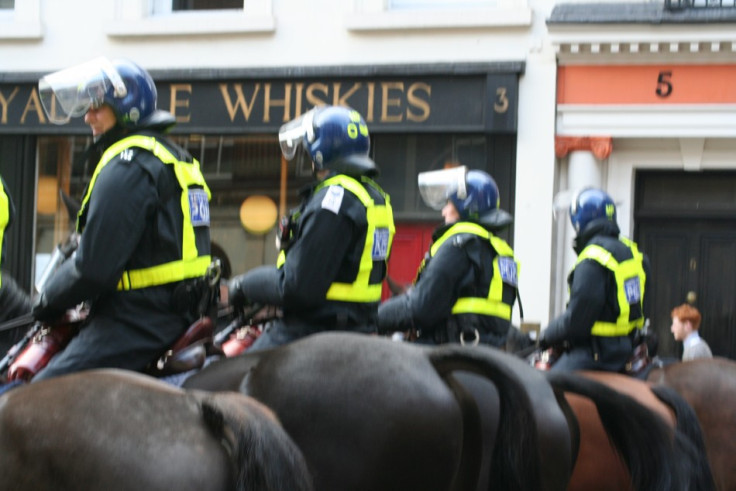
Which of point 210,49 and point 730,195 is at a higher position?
point 210,49

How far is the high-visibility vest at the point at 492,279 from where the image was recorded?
7.66 m

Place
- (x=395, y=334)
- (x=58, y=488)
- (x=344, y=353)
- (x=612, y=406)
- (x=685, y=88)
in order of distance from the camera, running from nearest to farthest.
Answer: (x=58, y=488) → (x=344, y=353) → (x=612, y=406) → (x=395, y=334) → (x=685, y=88)

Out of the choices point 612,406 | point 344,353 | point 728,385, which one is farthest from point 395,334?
point 344,353

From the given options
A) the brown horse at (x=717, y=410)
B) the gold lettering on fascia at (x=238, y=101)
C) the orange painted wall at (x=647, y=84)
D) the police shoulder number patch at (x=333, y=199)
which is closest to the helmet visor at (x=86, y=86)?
the police shoulder number patch at (x=333, y=199)

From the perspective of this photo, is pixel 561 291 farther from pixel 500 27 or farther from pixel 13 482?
pixel 13 482

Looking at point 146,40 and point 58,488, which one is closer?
point 58,488

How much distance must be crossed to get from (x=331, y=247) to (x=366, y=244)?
0.21m

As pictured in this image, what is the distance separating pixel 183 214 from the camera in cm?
494

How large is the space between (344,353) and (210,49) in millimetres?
11348

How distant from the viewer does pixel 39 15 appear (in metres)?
15.8

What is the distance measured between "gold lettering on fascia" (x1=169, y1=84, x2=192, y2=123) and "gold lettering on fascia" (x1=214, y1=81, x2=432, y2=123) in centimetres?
6

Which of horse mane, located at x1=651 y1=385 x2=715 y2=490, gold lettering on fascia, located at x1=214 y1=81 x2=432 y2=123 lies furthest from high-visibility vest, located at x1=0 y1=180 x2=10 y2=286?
gold lettering on fascia, located at x1=214 y1=81 x2=432 y2=123

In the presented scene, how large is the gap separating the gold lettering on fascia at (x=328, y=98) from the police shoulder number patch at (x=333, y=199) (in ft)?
30.8

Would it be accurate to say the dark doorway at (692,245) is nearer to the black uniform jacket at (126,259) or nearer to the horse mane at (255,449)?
the black uniform jacket at (126,259)
